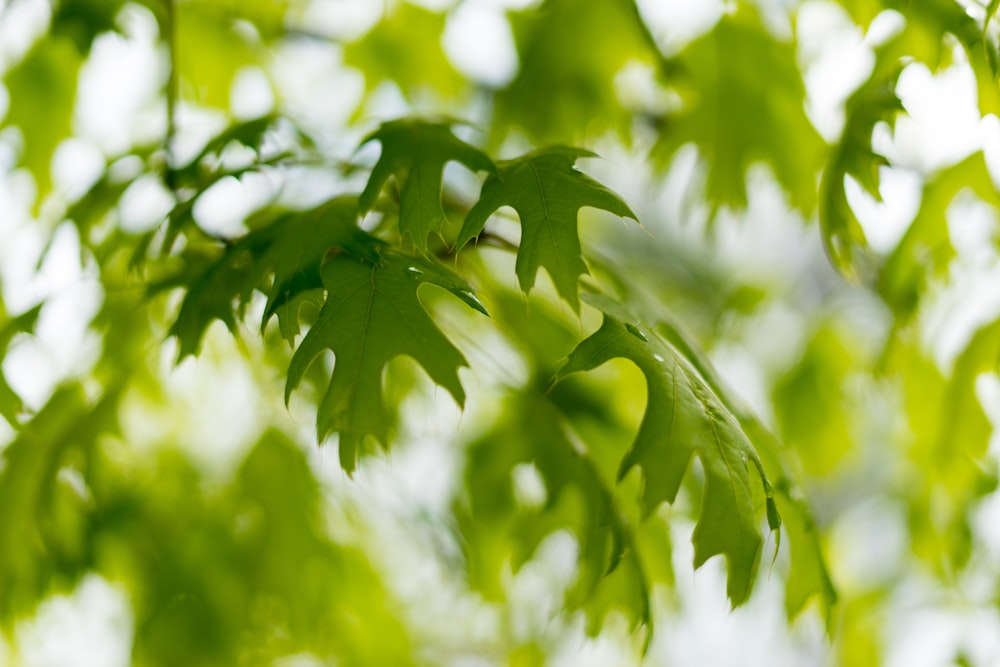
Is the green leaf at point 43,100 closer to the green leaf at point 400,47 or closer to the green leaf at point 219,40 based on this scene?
the green leaf at point 219,40

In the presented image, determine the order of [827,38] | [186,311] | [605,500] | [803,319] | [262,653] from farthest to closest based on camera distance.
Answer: [803,319], [262,653], [827,38], [605,500], [186,311]

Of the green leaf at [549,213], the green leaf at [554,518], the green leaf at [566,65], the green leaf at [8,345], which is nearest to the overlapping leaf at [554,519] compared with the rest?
the green leaf at [554,518]

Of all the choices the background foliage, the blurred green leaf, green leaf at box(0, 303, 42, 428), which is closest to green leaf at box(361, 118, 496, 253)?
the background foliage

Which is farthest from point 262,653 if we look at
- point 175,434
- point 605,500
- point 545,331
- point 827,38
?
point 827,38

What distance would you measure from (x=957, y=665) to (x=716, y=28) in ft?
2.81

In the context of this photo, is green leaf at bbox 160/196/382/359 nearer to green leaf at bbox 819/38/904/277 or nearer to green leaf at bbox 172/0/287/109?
green leaf at bbox 819/38/904/277

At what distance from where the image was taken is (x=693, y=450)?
510 mm

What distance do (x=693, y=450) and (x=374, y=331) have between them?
0.60ft

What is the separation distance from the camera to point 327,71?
1371 mm

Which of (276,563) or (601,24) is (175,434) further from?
(601,24)

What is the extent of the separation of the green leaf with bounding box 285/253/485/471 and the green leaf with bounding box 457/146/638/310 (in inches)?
1.6

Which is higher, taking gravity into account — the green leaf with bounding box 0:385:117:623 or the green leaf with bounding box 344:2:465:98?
the green leaf with bounding box 344:2:465:98

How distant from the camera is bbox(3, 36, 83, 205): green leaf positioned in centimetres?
109

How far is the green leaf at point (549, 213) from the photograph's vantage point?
0.52m
